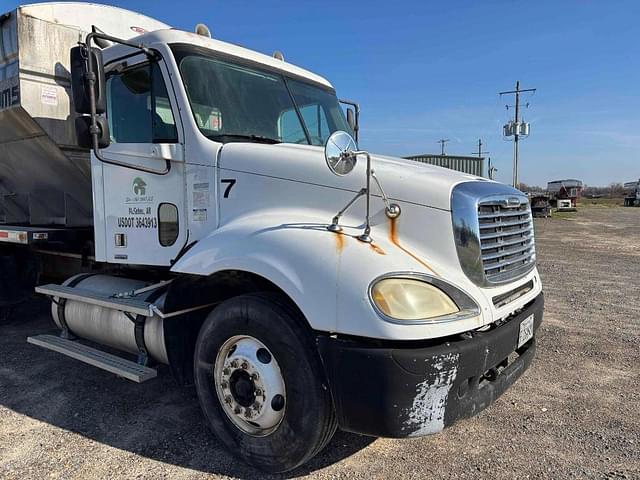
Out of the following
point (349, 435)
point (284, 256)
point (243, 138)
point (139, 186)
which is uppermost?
point (243, 138)

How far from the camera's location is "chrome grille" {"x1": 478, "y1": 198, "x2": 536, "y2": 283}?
297 cm

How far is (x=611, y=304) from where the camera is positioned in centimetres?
752

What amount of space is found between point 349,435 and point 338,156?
196 cm

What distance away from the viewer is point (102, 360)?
4000mm

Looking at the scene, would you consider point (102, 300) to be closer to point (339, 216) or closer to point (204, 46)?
point (204, 46)

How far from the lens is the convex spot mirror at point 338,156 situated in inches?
109

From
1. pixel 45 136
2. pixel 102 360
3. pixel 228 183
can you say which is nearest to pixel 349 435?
pixel 228 183

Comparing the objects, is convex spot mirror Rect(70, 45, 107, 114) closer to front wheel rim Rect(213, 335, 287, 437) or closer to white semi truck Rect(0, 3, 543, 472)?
white semi truck Rect(0, 3, 543, 472)

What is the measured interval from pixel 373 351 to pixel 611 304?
21.4 ft

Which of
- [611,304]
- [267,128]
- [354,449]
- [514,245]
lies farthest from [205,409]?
[611,304]

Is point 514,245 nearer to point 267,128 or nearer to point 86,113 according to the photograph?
point 267,128

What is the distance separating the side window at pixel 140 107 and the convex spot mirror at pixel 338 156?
4.66 feet

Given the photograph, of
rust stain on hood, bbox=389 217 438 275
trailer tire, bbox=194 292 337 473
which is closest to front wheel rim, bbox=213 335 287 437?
trailer tire, bbox=194 292 337 473

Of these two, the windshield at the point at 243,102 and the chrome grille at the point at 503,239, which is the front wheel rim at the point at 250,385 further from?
the windshield at the point at 243,102
